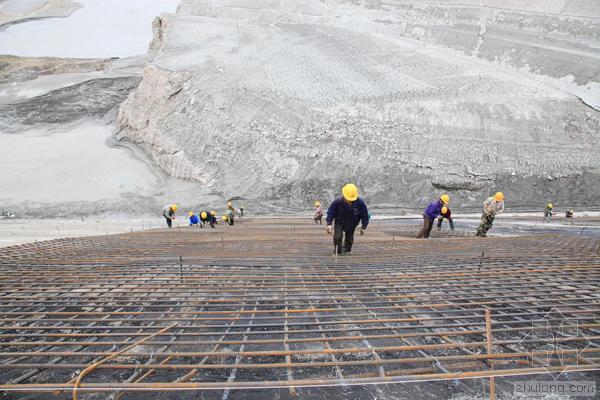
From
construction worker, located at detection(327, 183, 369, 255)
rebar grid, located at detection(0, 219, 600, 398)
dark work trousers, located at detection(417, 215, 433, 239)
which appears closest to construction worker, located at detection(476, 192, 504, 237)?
dark work trousers, located at detection(417, 215, 433, 239)

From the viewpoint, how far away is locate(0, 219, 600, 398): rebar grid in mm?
2092

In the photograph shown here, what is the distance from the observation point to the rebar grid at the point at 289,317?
2.09 m

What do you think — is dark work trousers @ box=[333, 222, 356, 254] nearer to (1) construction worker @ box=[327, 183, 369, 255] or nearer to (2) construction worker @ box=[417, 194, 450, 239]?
(1) construction worker @ box=[327, 183, 369, 255]

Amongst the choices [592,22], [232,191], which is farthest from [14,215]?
[592,22]

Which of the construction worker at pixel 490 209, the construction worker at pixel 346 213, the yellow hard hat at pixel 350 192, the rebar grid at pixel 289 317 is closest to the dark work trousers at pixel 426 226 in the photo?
the construction worker at pixel 490 209

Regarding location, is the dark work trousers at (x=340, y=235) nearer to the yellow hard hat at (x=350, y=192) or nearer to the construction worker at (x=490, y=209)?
the yellow hard hat at (x=350, y=192)

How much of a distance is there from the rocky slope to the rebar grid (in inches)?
393

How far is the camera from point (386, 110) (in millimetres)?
16250

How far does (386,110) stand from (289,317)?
14947mm

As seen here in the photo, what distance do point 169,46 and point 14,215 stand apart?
43.8ft

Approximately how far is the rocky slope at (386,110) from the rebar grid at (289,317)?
999 centimetres

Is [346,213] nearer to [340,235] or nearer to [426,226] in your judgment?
[340,235]

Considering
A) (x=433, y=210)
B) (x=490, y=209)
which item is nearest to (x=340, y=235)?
(x=433, y=210)

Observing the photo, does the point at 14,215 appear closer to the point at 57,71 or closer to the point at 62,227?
the point at 62,227
